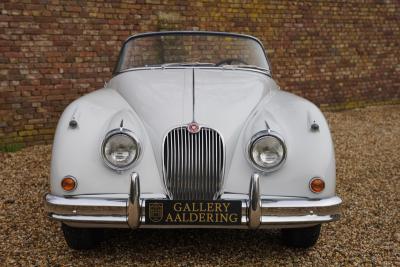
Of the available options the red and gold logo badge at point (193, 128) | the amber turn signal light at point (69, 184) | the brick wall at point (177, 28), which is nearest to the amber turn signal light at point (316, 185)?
the red and gold logo badge at point (193, 128)

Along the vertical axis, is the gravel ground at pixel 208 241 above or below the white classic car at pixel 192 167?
below

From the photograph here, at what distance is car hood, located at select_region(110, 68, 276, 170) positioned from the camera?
2693mm

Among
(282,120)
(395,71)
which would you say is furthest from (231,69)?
(395,71)

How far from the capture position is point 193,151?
2.58 metres

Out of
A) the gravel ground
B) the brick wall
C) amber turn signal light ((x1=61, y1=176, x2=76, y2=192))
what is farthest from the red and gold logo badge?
the brick wall

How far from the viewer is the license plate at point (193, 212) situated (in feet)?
7.97

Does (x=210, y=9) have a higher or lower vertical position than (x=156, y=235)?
higher

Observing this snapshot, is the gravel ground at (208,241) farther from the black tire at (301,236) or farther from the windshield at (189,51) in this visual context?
the windshield at (189,51)

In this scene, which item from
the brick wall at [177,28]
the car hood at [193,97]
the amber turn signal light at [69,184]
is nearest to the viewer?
the amber turn signal light at [69,184]

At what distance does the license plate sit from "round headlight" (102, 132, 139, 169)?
11.2 inches

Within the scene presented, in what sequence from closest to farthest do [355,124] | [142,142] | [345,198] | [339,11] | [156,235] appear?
[142,142], [156,235], [345,198], [355,124], [339,11]

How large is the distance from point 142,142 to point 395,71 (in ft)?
29.5

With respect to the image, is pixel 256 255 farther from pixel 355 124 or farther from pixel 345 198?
pixel 355 124

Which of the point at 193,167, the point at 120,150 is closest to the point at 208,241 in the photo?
the point at 193,167
